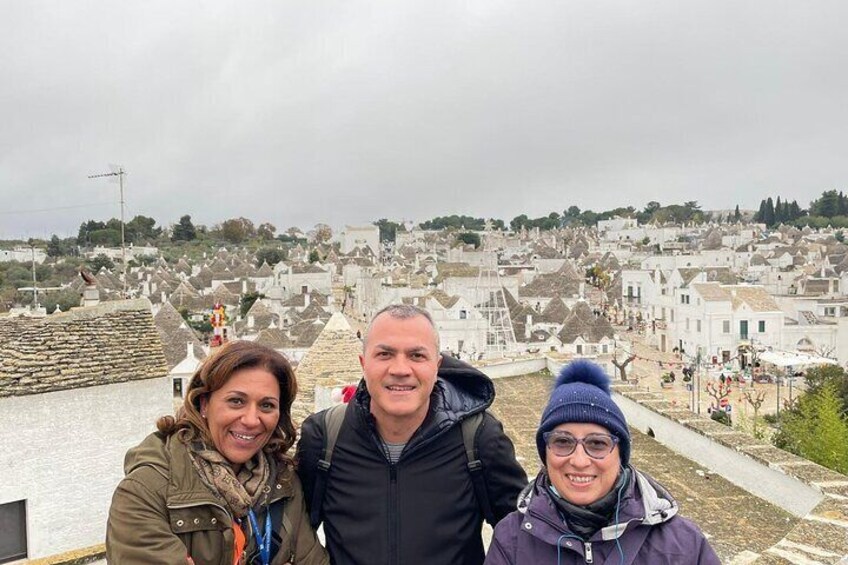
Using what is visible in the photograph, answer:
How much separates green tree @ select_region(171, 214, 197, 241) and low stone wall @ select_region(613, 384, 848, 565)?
410 feet

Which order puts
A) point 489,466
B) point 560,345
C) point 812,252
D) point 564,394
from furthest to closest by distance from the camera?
point 812,252
point 560,345
point 489,466
point 564,394

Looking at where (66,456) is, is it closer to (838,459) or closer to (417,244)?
(838,459)

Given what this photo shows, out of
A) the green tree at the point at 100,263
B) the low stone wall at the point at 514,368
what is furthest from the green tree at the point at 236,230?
the low stone wall at the point at 514,368

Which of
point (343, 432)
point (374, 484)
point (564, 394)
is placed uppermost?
point (564, 394)

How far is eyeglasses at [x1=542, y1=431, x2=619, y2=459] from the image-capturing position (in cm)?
263

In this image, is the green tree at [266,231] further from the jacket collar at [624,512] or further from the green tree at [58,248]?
the jacket collar at [624,512]

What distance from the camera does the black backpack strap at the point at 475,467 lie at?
3170 millimetres

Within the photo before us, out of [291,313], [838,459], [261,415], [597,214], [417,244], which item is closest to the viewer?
[261,415]

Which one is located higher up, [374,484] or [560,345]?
[374,484]

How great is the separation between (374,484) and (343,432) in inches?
11.4

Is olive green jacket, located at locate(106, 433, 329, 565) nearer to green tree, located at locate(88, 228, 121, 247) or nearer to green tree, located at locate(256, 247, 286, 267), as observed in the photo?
Result: green tree, located at locate(256, 247, 286, 267)

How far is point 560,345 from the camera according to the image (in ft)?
141

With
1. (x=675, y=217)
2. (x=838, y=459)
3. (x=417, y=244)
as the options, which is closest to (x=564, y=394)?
(x=838, y=459)

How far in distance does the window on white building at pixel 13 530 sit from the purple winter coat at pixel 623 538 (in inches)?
394
